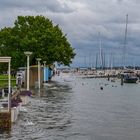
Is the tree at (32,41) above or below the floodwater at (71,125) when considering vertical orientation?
above

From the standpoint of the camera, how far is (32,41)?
91.9m

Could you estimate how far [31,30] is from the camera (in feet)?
322

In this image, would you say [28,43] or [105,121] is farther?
[28,43]

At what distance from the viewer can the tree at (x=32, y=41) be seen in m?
92.5

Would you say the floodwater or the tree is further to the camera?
the tree

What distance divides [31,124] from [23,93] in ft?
44.5

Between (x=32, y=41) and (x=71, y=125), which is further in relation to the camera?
(x=32, y=41)

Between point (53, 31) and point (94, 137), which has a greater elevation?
point (53, 31)

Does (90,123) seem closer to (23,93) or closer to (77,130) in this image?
(77,130)

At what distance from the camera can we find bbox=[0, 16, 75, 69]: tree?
92500 mm

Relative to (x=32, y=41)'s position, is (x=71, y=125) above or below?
below

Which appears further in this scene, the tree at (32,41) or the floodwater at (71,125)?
the tree at (32,41)

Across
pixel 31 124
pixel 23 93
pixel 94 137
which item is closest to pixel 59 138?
pixel 94 137

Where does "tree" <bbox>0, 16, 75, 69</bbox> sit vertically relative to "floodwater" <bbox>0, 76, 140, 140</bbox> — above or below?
above
